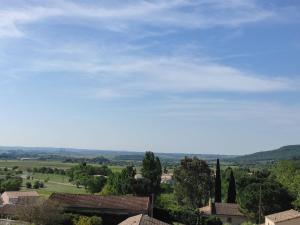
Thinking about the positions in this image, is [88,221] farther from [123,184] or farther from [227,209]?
[227,209]

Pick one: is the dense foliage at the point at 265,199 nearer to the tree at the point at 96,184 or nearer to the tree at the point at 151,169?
the tree at the point at 151,169

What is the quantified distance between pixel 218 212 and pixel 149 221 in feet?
135

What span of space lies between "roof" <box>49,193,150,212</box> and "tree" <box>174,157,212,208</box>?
2276 cm

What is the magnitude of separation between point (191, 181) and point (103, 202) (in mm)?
25547

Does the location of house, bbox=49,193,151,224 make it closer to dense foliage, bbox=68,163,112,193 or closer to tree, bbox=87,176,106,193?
tree, bbox=87,176,106,193

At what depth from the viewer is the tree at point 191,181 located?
7875cm

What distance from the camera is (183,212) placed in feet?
214

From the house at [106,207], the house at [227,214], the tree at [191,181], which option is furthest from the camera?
the tree at [191,181]

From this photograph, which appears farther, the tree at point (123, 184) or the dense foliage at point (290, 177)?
the tree at point (123, 184)

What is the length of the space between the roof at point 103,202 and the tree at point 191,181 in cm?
2276

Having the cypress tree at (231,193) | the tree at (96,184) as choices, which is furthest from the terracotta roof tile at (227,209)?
the tree at (96,184)

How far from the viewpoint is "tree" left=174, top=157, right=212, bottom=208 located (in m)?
78.8

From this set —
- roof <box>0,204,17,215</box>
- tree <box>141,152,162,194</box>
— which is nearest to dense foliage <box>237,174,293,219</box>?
tree <box>141,152,162,194</box>

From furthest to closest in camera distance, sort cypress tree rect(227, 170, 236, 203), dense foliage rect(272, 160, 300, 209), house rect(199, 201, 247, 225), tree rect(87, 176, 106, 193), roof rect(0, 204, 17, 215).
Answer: tree rect(87, 176, 106, 193)
cypress tree rect(227, 170, 236, 203)
dense foliage rect(272, 160, 300, 209)
house rect(199, 201, 247, 225)
roof rect(0, 204, 17, 215)
